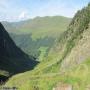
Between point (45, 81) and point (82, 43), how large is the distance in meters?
53.6

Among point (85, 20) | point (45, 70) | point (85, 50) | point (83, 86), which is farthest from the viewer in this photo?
point (85, 20)

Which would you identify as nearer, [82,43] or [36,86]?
[36,86]

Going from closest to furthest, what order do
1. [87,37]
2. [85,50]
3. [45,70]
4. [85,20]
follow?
[85,50], [87,37], [45,70], [85,20]

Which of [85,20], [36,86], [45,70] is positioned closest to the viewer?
[36,86]

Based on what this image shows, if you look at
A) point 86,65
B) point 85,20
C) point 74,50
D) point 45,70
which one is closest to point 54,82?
point 86,65

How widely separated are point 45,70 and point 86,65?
65782 mm

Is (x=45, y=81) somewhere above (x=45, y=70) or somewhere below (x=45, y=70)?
below

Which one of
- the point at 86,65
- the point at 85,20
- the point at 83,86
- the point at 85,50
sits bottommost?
the point at 83,86

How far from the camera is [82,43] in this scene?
162750 millimetres

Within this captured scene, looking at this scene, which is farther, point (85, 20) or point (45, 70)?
point (85, 20)

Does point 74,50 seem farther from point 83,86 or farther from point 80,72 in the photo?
point 83,86

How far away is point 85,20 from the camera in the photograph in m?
197

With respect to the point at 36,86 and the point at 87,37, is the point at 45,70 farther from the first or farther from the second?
the point at 36,86

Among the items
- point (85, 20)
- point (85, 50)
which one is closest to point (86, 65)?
point (85, 50)
